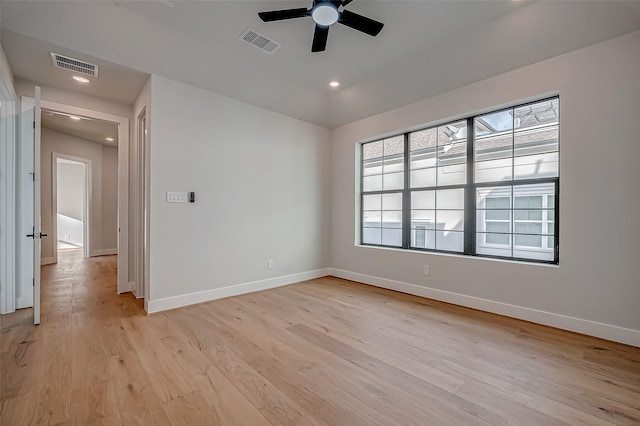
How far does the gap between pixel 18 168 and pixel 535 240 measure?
5983mm

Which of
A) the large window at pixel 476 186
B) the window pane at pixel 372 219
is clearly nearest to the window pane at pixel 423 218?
the large window at pixel 476 186

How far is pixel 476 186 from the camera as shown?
11.6 ft

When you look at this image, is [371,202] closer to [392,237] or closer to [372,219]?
[372,219]

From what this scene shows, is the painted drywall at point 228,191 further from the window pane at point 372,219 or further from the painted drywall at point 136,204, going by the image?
the window pane at point 372,219

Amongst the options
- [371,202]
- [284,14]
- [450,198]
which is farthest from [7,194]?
[450,198]

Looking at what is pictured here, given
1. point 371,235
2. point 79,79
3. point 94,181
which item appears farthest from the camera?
point 94,181

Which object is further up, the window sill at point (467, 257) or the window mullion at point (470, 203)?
the window mullion at point (470, 203)

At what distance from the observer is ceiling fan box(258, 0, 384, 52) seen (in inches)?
83.6

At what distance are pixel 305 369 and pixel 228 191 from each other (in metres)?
2.64

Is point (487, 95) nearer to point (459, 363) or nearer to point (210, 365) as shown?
point (459, 363)

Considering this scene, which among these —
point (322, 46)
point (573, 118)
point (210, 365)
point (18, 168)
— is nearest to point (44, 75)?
point (18, 168)

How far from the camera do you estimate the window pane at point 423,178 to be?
400 centimetres

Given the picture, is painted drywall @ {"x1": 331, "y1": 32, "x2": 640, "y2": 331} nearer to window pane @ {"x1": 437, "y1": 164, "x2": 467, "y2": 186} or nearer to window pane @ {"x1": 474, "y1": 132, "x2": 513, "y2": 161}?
window pane @ {"x1": 474, "y1": 132, "x2": 513, "y2": 161}

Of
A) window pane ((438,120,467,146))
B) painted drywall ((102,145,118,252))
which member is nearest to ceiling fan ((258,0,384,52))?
window pane ((438,120,467,146))
